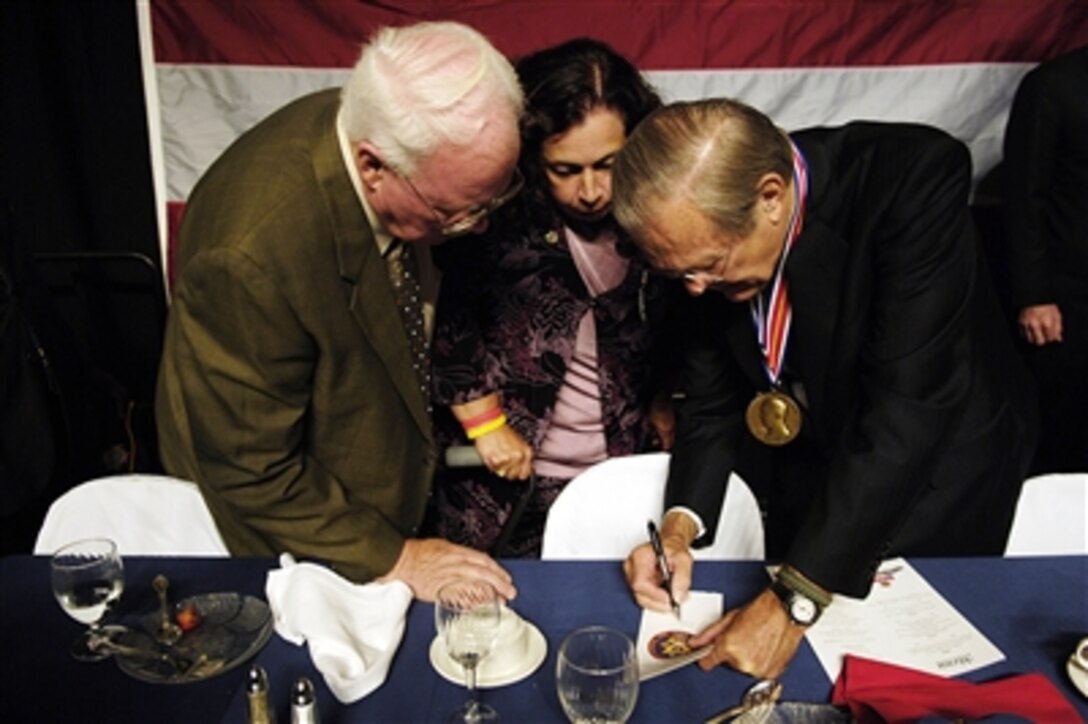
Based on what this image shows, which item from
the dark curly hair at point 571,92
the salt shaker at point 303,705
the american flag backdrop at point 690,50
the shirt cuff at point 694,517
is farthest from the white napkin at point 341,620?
the american flag backdrop at point 690,50

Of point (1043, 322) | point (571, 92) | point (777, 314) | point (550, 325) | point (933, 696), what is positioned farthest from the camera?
point (1043, 322)

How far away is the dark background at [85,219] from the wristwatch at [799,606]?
6.81 ft

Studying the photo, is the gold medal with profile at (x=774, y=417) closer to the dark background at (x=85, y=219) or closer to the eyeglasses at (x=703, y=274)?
the eyeglasses at (x=703, y=274)

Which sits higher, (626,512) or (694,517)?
(694,517)

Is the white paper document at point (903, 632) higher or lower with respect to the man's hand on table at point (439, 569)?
higher

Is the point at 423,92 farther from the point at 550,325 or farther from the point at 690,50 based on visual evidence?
the point at 690,50

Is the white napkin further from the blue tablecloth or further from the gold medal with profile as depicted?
the gold medal with profile

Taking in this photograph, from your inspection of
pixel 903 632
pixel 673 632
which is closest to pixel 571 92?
pixel 673 632

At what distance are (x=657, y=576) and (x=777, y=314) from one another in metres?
0.49

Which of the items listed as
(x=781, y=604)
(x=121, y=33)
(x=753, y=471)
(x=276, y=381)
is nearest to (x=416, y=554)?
(x=276, y=381)

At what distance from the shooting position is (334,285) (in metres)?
1.50

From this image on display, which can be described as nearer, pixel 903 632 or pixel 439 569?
pixel 903 632

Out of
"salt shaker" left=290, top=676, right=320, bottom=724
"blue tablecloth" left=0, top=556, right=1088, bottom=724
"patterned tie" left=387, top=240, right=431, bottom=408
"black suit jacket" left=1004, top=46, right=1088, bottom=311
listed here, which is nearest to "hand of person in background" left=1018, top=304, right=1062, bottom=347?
"black suit jacket" left=1004, top=46, right=1088, bottom=311

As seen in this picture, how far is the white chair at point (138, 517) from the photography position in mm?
1847
